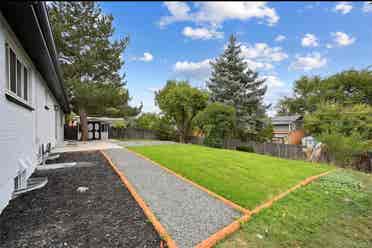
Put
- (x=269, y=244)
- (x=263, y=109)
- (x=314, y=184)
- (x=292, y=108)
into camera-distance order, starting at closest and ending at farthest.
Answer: (x=269, y=244) → (x=314, y=184) → (x=263, y=109) → (x=292, y=108)

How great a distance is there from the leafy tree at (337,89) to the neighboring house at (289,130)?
9.93 ft

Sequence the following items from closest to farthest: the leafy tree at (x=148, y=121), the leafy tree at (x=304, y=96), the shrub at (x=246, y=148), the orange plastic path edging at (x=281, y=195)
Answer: the orange plastic path edging at (x=281, y=195)
the shrub at (x=246, y=148)
the leafy tree at (x=148, y=121)
the leafy tree at (x=304, y=96)

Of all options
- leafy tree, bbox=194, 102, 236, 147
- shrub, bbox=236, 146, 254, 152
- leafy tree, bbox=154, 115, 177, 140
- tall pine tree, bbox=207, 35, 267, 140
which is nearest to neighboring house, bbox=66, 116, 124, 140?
leafy tree, bbox=154, 115, 177, 140

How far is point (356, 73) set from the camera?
20.5 m

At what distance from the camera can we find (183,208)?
9.96 feet

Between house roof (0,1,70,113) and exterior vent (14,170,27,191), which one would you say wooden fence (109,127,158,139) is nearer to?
house roof (0,1,70,113)

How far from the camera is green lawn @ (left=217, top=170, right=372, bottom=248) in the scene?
233 centimetres

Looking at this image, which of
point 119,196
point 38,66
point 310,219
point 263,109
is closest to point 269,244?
point 310,219

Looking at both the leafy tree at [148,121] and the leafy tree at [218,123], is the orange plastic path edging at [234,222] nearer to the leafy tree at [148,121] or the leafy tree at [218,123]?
the leafy tree at [218,123]

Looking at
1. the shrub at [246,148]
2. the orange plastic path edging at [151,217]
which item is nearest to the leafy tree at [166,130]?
the shrub at [246,148]

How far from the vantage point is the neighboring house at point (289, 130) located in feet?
74.3

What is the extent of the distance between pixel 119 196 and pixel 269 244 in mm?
2488

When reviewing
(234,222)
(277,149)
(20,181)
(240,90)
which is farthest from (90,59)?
(234,222)

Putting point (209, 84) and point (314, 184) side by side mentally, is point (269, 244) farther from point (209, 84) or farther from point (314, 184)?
point (209, 84)
